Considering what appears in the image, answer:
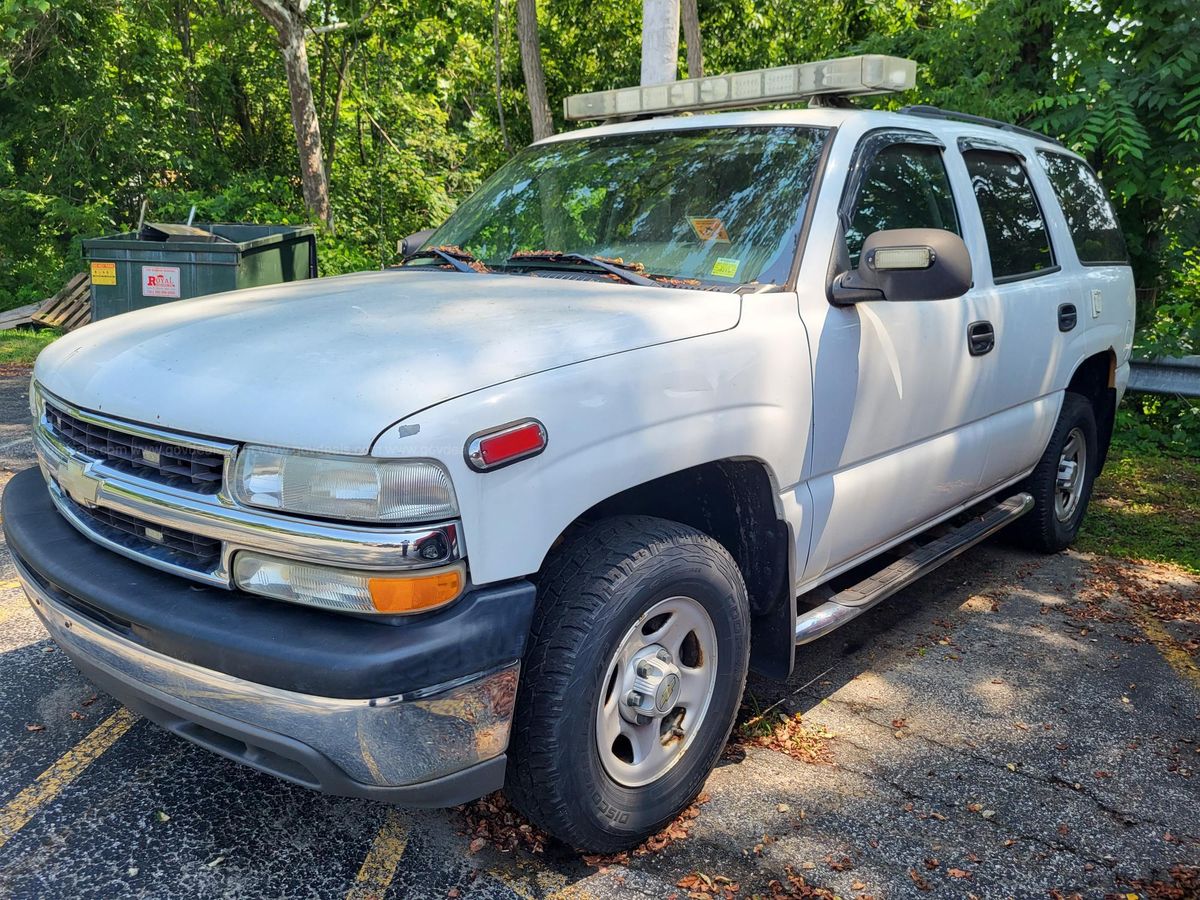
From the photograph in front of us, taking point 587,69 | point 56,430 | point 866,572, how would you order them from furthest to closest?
point 587,69
point 866,572
point 56,430

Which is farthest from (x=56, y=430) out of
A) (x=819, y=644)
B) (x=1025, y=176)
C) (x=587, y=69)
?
(x=587, y=69)

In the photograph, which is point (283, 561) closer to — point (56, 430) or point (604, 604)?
point (604, 604)

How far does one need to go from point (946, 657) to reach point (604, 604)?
227 cm

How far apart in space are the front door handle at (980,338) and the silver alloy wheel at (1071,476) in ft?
4.52

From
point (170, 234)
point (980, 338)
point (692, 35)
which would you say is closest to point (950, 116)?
point (980, 338)

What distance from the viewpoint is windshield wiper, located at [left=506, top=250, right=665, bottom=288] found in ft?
10.1

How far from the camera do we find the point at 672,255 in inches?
126

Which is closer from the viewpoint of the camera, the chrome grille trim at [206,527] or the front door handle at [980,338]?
the chrome grille trim at [206,527]

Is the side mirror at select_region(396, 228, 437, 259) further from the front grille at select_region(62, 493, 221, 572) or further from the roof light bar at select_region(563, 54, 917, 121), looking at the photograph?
the front grille at select_region(62, 493, 221, 572)

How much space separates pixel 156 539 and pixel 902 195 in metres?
2.74

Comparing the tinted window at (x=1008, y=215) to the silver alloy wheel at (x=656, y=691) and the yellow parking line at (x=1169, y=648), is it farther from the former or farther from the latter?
the silver alloy wheel at (x=656, y=691)

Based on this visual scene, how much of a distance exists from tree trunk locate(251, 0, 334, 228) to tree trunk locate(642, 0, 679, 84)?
6.40m

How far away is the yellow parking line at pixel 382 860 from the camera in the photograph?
2.50 m

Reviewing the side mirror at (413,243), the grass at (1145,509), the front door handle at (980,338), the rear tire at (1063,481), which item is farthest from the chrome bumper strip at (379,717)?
the grass at (1145,509)
